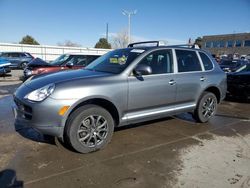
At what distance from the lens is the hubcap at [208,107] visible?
5895 mm

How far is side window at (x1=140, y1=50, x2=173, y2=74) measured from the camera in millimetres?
4773

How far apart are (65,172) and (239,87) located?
7.21m

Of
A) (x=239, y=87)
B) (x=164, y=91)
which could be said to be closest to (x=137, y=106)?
(x=164, y=91)

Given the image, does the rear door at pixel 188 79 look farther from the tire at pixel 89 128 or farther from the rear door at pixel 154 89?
the tire at pixel 89 128

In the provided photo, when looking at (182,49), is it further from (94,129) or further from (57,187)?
(57,187)

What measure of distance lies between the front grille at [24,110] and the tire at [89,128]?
22.7 inches

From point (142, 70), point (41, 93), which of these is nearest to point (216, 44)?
point (142, 70)

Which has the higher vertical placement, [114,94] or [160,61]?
[160,61]

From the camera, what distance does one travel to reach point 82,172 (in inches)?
134

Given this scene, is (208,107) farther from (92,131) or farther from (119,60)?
(92,131)

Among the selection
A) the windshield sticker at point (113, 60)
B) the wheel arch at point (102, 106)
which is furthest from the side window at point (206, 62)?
the wheel arch at point (102, 106)

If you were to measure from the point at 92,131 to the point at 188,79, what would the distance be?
7.93ft

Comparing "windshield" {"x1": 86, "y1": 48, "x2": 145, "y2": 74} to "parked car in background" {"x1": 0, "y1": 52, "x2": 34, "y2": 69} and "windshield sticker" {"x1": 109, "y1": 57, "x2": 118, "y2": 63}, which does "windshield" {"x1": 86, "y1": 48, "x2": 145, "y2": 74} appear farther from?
"parked car in background" {"x1": 0, "y1": 52, "x2": 34, "y2": 69}

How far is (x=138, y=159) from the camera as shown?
3.87m
